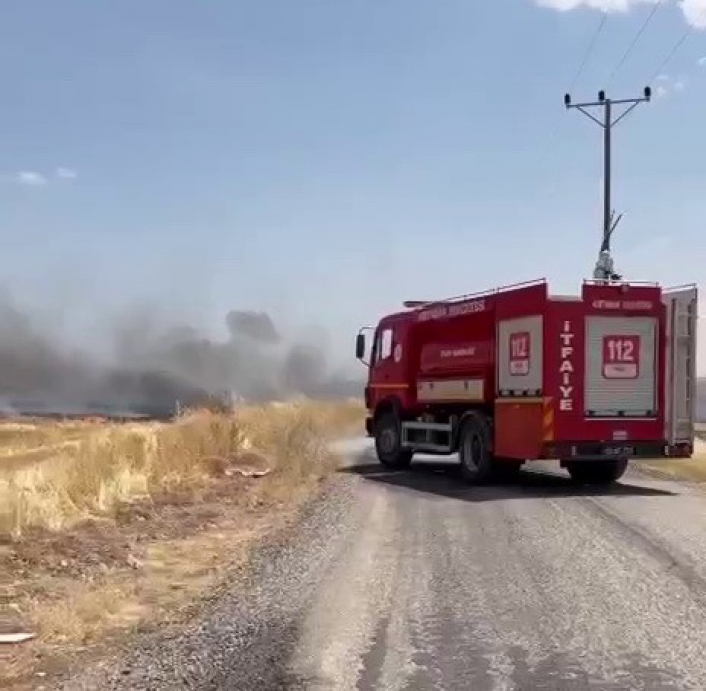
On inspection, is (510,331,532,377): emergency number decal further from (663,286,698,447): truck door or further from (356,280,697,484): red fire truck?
(663,286,698,447): truck door

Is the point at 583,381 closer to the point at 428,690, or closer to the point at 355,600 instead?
the point at 355,600

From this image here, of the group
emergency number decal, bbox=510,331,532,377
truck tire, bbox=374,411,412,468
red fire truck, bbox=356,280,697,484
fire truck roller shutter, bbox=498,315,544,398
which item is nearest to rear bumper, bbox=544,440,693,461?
red fire truck, bbox=356,280,697,484

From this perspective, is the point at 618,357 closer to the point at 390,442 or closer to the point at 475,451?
the point at 475,451

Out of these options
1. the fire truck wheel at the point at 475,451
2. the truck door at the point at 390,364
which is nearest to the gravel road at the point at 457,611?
the fire truck wheel at the point at 475,451

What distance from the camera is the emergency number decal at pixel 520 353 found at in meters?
18.1

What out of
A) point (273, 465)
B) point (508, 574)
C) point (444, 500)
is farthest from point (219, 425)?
point (508, 574)

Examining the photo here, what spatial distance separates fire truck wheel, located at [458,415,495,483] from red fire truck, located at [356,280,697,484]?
18mm

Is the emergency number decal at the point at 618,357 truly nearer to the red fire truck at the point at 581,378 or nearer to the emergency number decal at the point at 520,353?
the red fire truck at the point at 581,378

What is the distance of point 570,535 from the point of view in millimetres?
12430

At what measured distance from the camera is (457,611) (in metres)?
8.38

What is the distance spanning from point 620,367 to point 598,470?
2.66 meters

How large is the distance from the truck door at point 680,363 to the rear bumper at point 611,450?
0.49 ft

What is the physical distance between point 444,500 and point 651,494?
11.6ft

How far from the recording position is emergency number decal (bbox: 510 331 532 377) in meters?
18.1
